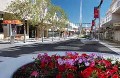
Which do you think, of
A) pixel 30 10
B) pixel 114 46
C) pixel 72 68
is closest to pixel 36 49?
pixel 114 46

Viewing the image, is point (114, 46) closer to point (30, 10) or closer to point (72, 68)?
point (30, 10)

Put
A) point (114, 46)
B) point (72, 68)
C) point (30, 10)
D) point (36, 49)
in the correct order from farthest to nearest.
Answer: point (30, 10) < point (114, 46) < point (36, 49) < point (72, 68)

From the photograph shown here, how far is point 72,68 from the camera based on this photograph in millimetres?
4176

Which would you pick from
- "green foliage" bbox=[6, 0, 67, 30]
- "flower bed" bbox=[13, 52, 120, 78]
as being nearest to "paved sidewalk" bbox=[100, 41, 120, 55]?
"green foliage" bbox=[6, 0, 67, 30]

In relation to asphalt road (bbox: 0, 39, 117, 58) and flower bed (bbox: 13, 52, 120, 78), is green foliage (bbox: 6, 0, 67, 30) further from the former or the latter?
flower bed (bbox: 13, 52, 120, 78)

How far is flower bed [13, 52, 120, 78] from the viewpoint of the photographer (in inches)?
156

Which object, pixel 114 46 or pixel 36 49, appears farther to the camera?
pixel 114 46

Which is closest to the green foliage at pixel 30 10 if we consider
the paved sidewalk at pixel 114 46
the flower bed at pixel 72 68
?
the paved sidewalk at pixel 114 46

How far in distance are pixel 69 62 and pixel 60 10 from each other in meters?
71.9

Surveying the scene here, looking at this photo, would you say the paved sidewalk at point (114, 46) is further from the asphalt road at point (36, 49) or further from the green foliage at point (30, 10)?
the green foliage at point (30, 10)

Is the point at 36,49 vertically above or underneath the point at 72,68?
underneath

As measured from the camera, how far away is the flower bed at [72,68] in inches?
156

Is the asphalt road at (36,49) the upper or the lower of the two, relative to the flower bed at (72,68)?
lower

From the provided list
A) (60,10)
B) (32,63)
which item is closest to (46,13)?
(60,10)
